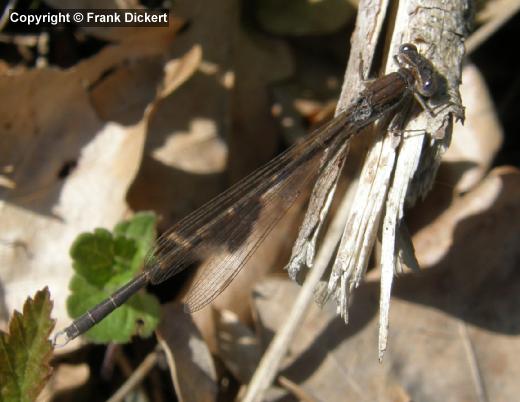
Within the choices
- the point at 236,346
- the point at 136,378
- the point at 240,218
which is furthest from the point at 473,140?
the point at 136,378

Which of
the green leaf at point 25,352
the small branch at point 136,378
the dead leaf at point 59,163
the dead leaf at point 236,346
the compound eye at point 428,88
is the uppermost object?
the compound eye at point 428,88

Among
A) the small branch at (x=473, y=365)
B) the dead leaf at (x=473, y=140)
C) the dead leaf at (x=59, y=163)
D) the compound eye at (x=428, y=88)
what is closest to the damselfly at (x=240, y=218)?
the compound eye at (x=428, y=88)

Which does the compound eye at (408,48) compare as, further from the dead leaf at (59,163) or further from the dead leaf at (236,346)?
the dead leaf at (236,346)

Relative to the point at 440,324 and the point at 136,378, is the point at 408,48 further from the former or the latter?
the point at 136,378

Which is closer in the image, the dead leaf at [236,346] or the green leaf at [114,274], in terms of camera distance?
the green leaf at [114,274]

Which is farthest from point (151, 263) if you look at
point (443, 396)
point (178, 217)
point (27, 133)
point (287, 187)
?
point (443, 396)

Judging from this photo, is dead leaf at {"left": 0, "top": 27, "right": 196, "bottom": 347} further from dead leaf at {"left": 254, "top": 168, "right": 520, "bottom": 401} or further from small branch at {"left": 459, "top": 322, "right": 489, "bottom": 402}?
small branch at {"left": 459, "top": 322, "right": 489, "bottom": 402}
